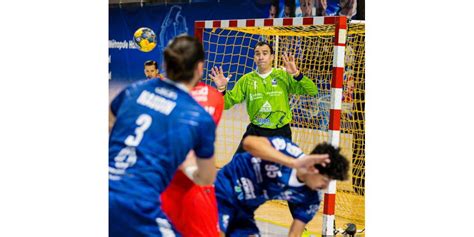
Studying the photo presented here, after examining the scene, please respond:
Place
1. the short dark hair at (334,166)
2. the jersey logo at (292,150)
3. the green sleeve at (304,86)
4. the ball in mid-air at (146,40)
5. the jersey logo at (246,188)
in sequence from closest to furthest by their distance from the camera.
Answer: the short dark hair at (334,166) → the jersey logo at (292,150) → the jersey logo at (246,188) → the ball in mid-air at (146,40) → the green sleeve at (304,86)

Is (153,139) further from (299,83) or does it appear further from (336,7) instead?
(336,7)

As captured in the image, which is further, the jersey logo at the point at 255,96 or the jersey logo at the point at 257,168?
the jersey logo at the point at 255,96

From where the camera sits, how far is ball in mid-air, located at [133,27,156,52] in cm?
453

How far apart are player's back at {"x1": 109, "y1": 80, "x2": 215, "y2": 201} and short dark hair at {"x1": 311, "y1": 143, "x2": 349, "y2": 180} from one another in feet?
1.69

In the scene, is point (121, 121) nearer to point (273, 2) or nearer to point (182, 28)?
point (182, 28)

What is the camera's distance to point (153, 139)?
8.75 feet

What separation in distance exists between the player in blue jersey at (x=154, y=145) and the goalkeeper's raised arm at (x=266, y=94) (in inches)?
80.2

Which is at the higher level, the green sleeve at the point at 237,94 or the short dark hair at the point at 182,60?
the short dark hair at the point at 182,60

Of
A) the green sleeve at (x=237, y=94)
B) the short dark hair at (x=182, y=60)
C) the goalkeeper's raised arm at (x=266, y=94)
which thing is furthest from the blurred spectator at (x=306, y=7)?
the short dark hair at (x=182, y=60)

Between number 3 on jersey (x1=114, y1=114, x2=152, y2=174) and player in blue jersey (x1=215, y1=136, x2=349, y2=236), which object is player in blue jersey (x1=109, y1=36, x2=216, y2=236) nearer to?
number 3 on jersey (x1=114, y1=114, x2=152, y2=174)

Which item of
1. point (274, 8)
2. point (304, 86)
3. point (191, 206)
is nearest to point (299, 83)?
point (304, 86)

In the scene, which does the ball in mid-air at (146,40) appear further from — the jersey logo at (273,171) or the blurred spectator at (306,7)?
the jersey logo at (273,171)

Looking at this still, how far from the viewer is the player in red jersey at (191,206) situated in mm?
3080

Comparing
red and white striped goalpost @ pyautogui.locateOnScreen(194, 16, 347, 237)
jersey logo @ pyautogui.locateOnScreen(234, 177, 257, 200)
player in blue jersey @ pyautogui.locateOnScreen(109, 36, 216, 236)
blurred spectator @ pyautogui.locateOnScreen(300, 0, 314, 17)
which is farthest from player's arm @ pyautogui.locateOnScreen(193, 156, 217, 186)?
blurred spectator @ pyautogui.locateOnScreen(300, 0, 314, 17)
